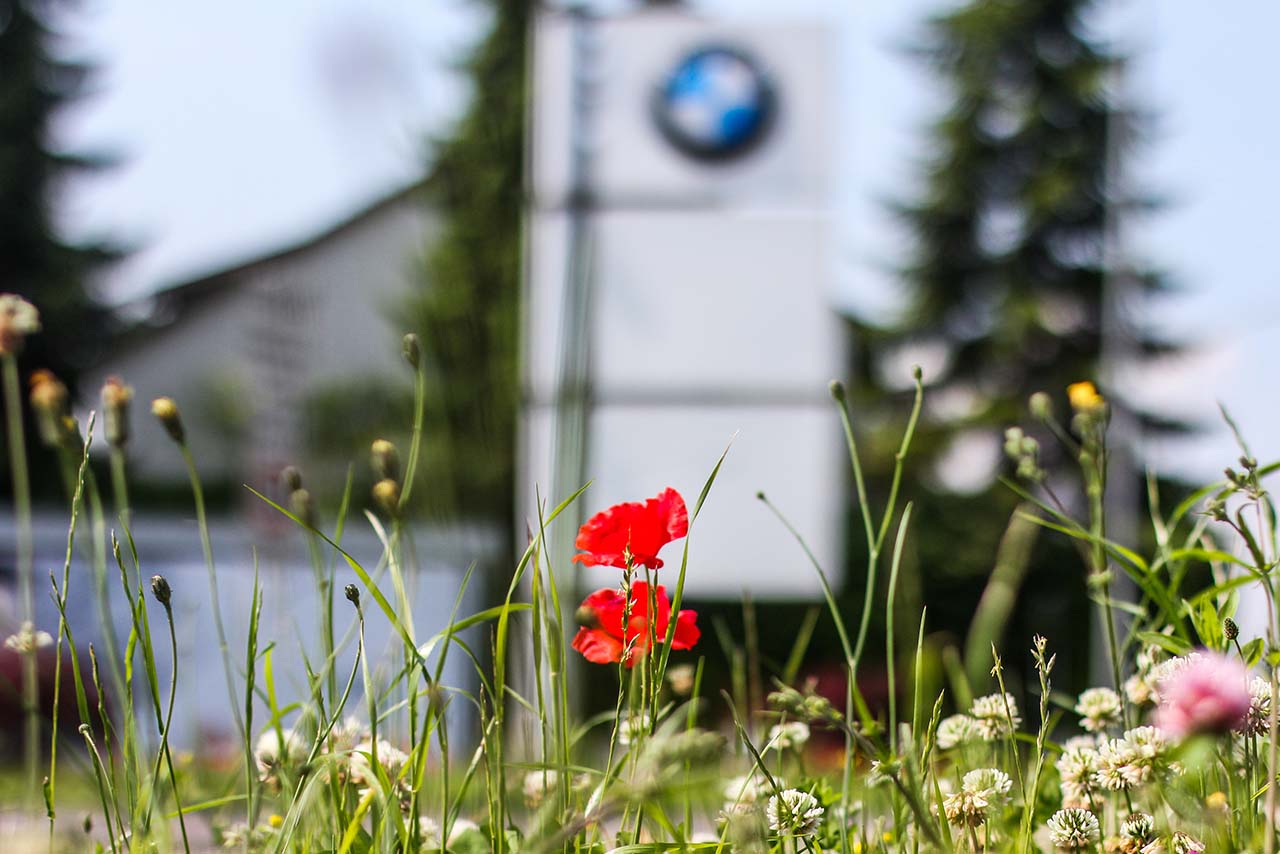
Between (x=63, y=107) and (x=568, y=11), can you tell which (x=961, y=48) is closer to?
(x=568, y=11)

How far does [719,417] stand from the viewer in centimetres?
799

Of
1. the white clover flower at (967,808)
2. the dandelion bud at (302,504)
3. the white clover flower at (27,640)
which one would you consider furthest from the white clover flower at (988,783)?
the white clover flower at (27,640)

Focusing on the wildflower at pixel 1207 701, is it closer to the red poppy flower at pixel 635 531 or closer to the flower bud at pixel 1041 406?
the red poppy flower at pixel 635 531

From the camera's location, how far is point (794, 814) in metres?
0.66

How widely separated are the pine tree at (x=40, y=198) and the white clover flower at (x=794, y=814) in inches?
620

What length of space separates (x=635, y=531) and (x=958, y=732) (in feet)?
1.01

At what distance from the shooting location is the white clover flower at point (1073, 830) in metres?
0.68

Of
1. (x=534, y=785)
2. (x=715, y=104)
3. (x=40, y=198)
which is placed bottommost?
(x=534, y=785)

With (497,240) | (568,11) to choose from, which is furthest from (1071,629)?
(497,240)

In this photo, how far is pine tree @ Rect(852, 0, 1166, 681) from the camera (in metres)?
15.4

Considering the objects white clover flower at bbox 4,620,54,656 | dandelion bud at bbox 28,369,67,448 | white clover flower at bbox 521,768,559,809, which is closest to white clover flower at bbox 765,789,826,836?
white clover flower at bbox 521,768,559,809

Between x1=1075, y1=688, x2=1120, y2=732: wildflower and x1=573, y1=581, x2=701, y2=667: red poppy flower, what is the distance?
0.91 ft

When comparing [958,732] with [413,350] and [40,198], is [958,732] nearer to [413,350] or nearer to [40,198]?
[413,350]

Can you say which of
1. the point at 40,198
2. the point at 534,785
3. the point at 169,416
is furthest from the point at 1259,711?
the point at 40,198
